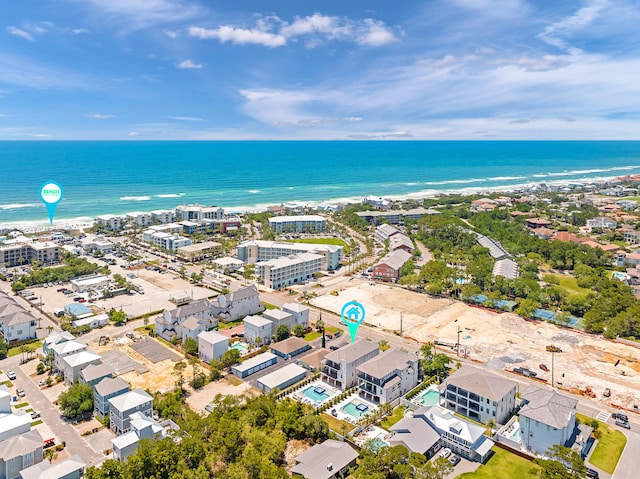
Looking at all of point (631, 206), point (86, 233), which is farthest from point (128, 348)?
point (631, 206)

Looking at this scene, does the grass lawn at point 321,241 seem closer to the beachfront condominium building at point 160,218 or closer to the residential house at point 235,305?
the beachfront condominium building at point 160,218

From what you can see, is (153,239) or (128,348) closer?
(128,348)

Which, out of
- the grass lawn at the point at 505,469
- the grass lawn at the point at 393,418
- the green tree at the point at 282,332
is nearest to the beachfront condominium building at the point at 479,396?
the grass lawn at the point at 393,418

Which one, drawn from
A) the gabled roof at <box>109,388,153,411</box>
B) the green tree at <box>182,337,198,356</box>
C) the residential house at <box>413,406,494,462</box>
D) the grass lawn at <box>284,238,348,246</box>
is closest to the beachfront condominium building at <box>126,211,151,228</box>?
the grass lawn at <box>284,238,348,246</box>

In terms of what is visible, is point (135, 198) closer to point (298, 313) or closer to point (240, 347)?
point (298, 313)

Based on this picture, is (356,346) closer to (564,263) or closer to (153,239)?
(564,263)

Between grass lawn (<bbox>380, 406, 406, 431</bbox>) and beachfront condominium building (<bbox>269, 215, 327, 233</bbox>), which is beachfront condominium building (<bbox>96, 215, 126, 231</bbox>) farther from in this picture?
grass lawn (<bbox>380, 406, 406, 431</bbox>)
